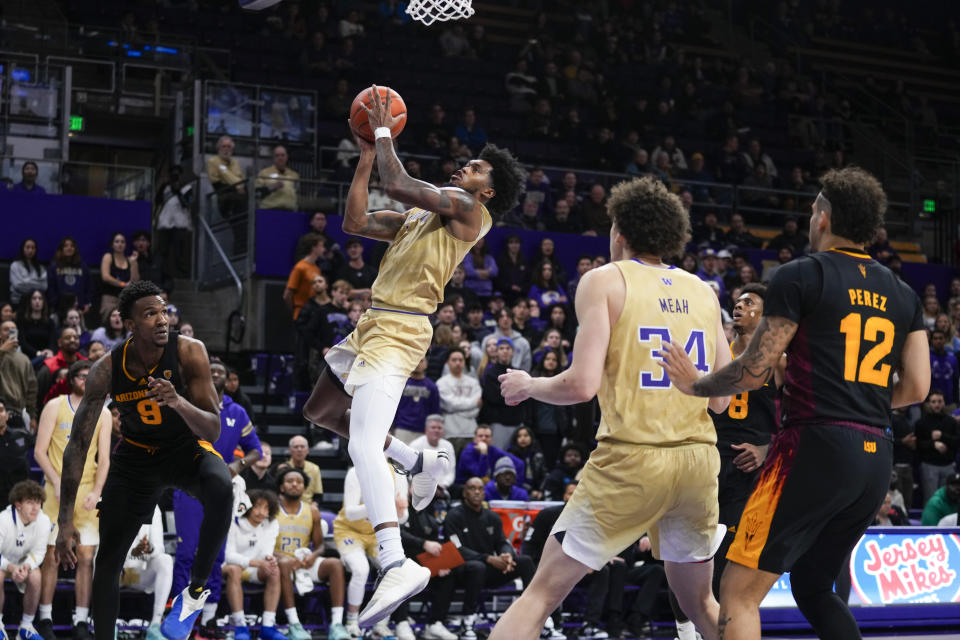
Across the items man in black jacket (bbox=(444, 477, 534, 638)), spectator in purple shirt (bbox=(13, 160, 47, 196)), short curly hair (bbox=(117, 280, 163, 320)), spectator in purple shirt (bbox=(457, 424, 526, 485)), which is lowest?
man in black jacket (bbox=(444, 477, 534, 638))

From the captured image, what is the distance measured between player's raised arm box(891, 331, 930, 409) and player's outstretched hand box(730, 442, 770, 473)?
84.0 inches

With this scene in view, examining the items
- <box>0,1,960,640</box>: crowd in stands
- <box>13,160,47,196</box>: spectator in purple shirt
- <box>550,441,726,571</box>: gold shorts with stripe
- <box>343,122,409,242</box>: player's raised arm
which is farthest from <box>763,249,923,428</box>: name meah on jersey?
<box>13,160,47,196</box>: spectator in purple shirt

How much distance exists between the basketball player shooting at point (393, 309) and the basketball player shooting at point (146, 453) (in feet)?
2.62

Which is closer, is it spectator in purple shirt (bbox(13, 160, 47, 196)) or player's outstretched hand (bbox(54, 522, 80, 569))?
player's outstretched hand (bbox(54, 522, 80, 569))

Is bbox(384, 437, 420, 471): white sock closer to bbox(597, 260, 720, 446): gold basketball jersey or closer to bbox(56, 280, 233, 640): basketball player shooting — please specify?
bbox(56, 280, 233, 640): basketball player shooting

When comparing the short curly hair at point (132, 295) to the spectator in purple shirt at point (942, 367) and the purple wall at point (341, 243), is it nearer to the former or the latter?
the purple wall at point (341, 243)

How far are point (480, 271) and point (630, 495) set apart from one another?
12010mm

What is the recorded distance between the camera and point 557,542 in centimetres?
529

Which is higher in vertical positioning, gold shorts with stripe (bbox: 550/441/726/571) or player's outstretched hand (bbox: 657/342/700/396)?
player's outstretched hand (bbox: 657/342/700/396)

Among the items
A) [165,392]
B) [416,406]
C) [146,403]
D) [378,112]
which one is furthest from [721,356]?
[416,406]

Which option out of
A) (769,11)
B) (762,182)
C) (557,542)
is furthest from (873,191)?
(769,11)

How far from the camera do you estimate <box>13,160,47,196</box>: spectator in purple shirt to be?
16.9m

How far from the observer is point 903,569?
41.5ft

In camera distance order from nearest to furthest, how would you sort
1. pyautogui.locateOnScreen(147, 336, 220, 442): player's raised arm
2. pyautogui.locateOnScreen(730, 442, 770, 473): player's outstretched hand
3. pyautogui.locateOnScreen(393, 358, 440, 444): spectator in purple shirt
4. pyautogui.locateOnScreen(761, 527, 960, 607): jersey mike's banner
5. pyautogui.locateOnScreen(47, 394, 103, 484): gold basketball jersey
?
pyautogui.locateOnScreen(147, 336, 220, 442): player's raised arm, pyautogui.locateOnScreen(730, 442, 770, 473): player's outstretched hand, pyautogui.locateOnScreen(47, 394, 103, 484): gold basketball jersey, pyautogui.locateOnScreen(761, 527, 960, 607): jersey mike's banner, pyautogui.locateOnScreen(393, 358, 440, 444): spectator in purple shirt
